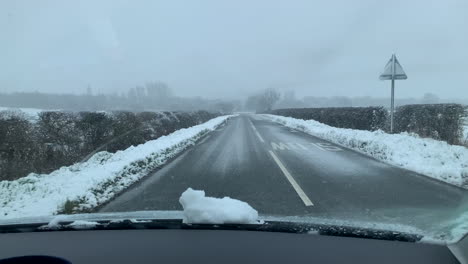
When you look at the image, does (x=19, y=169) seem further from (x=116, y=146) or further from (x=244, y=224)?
(x=244, y=224)

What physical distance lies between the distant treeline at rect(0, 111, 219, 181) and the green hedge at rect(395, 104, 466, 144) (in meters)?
12.7

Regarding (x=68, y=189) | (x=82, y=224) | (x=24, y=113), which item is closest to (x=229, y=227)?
(x=82, y=224)

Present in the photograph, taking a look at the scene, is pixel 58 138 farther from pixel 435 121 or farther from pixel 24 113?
pixel 435 121

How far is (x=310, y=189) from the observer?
8.17 metres

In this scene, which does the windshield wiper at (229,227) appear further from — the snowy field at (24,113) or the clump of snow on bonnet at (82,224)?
the snowy field at (24,113)

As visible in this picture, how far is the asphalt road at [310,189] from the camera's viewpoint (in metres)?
6.40

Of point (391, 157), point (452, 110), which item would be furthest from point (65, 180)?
point (452, 110)

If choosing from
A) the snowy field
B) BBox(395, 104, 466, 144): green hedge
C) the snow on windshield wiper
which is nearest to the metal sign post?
BBox(395, 104, 466, 144): green hedge

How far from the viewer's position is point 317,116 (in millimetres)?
39375

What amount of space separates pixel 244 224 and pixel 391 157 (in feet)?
35.4

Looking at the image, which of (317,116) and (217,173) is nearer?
(217,173)

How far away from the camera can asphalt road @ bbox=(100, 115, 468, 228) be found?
6.40 metres

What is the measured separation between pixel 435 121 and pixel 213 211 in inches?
606

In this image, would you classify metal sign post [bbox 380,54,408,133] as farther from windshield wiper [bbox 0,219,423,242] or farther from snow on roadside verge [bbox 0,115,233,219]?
windshield wiper [bbox 0,219,423,242]
